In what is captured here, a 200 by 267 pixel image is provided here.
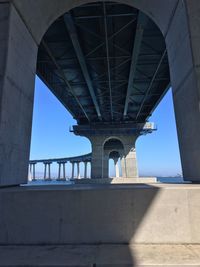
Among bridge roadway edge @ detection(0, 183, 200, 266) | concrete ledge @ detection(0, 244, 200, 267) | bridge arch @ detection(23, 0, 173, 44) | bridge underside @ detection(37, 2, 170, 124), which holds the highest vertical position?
bridge underside @ detection(37, 2, 170, 124)

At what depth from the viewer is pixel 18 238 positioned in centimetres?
478

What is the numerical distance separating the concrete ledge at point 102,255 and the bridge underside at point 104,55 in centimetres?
1205

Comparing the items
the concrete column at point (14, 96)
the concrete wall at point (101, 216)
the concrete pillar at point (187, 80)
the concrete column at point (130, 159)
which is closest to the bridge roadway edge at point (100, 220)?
the concrete wall at point (101, 216)

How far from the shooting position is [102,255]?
4012 millimetres

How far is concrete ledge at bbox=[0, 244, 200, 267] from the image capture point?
11.9 ft

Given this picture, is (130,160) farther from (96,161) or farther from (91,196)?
(91,196)

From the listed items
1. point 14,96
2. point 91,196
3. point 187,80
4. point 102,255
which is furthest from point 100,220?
point 187,80

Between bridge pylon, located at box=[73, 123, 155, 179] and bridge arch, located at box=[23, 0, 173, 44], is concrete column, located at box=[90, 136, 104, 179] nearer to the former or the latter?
bridge pylon, located at box=[73, 123, 155, 179]

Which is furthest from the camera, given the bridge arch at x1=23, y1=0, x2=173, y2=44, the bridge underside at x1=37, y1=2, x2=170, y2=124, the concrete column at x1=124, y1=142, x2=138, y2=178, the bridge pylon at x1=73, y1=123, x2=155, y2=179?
the concrete column at x1=124, y1=142, x2=138, y2=178

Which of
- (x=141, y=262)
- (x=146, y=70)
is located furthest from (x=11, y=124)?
(x=146, y=70)

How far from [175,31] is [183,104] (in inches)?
88.7

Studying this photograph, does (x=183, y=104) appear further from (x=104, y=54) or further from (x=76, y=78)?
(x=76, y=78)

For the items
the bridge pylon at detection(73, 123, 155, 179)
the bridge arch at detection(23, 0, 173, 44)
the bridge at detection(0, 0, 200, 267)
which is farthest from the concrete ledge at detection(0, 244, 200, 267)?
the bridge pylon at detection(73, 123, 155, 179)

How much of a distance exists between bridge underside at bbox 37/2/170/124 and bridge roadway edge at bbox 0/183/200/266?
11119 mm
